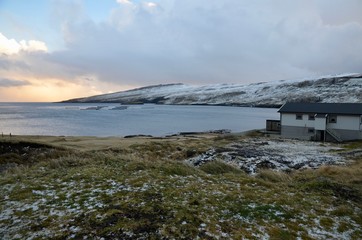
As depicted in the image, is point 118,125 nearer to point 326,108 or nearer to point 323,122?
point 326,108

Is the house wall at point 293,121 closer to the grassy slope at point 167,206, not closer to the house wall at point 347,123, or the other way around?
the house wall at point 347,123

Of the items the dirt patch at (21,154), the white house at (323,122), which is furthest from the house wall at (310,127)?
the dirt patch at (21,154)

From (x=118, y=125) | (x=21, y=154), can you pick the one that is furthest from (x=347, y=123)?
(x=118, y=125)

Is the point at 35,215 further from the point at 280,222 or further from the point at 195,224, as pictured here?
the point at 280,222

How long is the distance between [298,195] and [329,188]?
6.80 feet

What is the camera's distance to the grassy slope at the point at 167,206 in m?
7.60

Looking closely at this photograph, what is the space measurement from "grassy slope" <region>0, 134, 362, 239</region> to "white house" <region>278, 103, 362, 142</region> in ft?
131

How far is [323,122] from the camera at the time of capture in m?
47.9

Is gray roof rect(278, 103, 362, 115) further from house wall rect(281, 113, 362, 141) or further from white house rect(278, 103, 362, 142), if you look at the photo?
house wall rect(281, 113, 362, 141)

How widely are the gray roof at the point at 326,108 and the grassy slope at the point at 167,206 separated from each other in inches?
1608

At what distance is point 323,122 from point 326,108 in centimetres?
373

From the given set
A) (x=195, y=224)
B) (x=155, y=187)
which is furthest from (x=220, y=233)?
(x=155, y=187)

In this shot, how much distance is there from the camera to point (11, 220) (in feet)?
26.7

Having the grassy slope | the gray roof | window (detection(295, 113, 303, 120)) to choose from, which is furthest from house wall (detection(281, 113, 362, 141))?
the grassy slope
